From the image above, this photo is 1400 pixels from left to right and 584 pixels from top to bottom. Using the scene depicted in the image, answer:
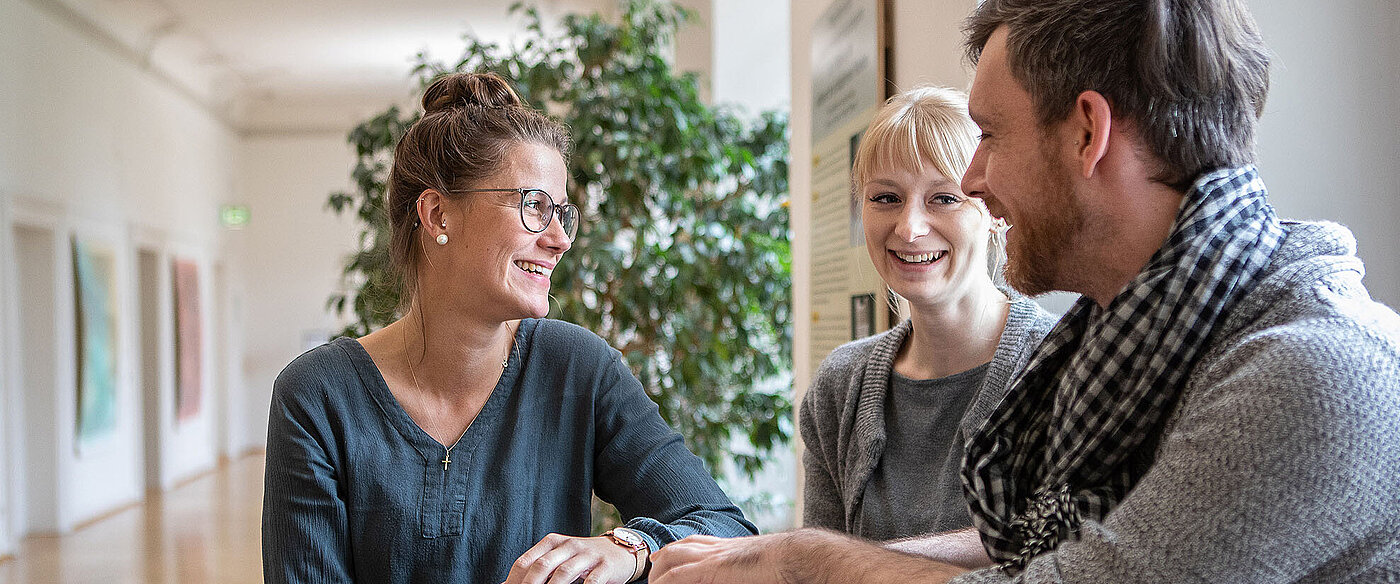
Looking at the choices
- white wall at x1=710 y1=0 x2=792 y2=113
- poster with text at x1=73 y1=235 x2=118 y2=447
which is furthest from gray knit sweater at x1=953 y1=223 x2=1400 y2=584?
poster with text at x1=73 y1=235 x2=118 y2=447

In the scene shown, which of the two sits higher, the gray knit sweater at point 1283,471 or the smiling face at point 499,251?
the smiling face at point 499,251

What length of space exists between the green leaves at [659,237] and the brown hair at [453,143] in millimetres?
1870

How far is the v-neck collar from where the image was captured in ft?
5.74

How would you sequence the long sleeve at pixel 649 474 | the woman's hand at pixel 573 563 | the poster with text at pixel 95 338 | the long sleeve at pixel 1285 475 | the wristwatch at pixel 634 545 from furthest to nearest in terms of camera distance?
the poster with text at pixel 95 338, the long sleeve at pixel 649 474, the wristwatch at pixel 634 545, the woman's hand at pixel 573 563, the long sleeve at pixel 1285 475

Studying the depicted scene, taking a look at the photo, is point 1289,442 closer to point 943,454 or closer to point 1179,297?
point 1179,297

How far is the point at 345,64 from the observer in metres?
11.7

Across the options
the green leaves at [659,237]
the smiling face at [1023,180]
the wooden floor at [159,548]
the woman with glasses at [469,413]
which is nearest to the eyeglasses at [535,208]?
the woman with glasses at [469,413]

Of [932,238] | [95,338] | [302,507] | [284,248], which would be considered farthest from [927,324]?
[284,248]

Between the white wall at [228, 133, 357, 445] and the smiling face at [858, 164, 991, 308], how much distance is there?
44.4 feet

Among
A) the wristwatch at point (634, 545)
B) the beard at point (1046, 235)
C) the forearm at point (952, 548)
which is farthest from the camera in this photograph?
the wristwatch at point (634, 545)

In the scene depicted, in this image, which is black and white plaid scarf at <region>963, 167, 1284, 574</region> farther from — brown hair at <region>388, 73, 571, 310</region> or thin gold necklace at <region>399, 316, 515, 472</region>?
brown hair at <region>388, 73, 571, 310</region>

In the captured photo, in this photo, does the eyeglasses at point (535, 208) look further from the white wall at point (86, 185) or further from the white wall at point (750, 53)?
the white wall at point (86, 185)

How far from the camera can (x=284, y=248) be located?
14391mm

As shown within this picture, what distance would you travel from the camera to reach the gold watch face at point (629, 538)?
1.60m
